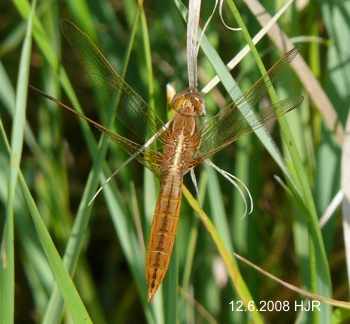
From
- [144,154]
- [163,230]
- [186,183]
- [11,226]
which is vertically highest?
[186,183]

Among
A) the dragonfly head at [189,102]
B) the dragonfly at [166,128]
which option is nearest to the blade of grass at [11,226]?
the dragonfly at [166,128]

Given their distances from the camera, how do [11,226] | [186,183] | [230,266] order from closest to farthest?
[11,226] → [230,266] → [186,183]

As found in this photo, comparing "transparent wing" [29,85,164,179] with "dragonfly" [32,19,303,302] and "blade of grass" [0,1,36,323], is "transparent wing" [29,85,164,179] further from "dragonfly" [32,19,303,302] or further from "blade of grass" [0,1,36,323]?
"blade of grass" [0,1,36,323]

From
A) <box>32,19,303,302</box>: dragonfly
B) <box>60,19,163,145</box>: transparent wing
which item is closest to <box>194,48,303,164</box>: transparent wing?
<box>32,19,303,302</box>: dragonfly

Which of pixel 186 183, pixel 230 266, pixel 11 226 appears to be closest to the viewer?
pixel 11 226

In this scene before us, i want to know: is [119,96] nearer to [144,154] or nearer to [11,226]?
[144,154]

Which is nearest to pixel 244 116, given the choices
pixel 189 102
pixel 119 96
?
pixel 189 102

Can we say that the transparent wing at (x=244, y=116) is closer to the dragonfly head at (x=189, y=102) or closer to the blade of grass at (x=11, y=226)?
the dragonfly head at (x=189, y=102)
